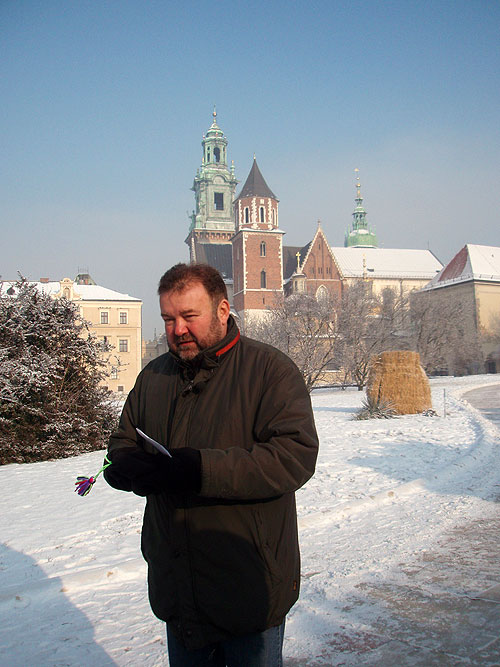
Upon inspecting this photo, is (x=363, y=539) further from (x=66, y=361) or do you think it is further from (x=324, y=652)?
(x=66, y=361)

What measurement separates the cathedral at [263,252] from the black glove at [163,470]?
4316 cm

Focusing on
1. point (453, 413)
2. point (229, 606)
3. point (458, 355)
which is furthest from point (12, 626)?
point (458, 355)

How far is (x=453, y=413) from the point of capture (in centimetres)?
1628

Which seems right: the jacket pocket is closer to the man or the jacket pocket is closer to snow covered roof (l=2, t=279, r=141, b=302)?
the man

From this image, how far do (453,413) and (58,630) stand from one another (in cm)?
1459

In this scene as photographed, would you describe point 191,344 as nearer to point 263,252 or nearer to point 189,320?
point 189,320

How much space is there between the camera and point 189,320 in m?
2.26

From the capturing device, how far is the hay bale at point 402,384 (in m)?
15.7

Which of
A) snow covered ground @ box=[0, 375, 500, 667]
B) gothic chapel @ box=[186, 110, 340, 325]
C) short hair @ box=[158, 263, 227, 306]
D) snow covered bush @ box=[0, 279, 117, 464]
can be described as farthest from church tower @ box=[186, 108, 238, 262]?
short hair @ box=[158, 263, 227, 306]

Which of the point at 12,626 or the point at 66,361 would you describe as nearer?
the point at 12,626

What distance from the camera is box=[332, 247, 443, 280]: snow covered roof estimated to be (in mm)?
84688

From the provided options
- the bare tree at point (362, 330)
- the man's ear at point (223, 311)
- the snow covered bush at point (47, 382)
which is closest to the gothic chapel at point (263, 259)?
the bare tree at point (362, 330)

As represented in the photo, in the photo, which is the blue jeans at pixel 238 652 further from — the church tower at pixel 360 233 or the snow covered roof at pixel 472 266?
the church tower at pixel 360 233

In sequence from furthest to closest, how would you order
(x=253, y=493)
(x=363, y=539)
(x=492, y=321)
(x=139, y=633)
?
1. (x=492, y=321)
2. (x=363, y=539)
3. (x=139, y=633)
4. (x=253, y=493)
